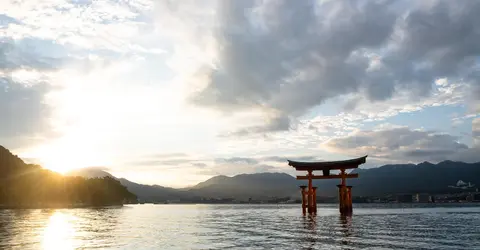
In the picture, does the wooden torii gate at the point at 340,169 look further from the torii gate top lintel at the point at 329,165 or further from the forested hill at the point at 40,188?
the forested hill at the point at 40,188

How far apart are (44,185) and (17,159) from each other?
2969cm

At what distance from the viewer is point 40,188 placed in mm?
147000

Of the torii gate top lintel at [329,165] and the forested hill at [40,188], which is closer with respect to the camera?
the torii gate top lintel at [329,165]

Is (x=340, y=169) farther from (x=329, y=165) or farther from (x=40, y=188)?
(x=40, y=188)

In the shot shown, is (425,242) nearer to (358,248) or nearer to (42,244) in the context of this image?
(358,248)

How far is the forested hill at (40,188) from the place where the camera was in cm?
13688

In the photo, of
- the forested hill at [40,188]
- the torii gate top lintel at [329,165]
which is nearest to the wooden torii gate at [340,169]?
the torii gate top lintel at [329,165]

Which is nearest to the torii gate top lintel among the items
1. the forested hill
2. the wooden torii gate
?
the wooden torii gate

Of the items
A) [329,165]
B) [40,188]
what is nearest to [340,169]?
[329,165]

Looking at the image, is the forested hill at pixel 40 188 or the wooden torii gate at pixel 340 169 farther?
the forested hill at pixel 40 188

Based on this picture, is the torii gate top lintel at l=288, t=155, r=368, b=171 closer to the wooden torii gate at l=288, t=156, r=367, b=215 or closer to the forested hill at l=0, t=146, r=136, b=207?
the wooden torii gate at l=288, t=156, r=367, b=215

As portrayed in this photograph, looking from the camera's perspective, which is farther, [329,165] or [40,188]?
[40,188]

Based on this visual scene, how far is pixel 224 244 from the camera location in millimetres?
27281

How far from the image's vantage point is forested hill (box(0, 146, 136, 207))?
5389 inches
